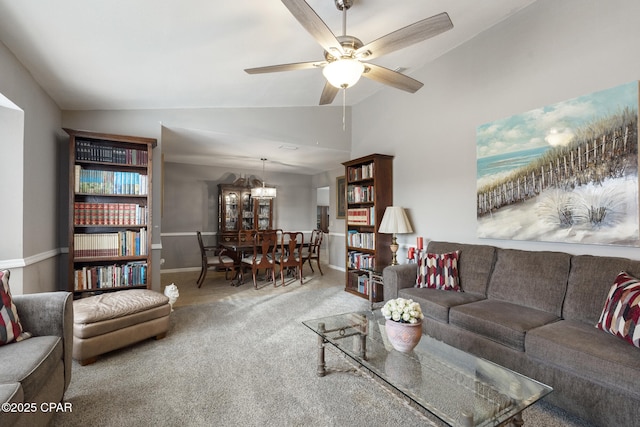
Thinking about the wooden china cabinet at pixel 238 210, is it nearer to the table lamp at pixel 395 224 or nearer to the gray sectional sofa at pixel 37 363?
the table lamp at pixel 395 224

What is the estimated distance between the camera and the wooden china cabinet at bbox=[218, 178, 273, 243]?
6.56 meters

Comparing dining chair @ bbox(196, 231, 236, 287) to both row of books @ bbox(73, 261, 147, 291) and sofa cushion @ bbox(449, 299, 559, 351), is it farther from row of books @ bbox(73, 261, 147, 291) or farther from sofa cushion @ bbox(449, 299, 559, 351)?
sofa cushion @ bbox(449, 299, 559, 351)

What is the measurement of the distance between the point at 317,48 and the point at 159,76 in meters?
1.59

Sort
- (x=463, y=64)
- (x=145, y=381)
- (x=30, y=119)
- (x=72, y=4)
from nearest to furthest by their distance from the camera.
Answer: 1. (x=72, y=4)
2. (x=145, y=381)
3. (x=30, y=119)
4. (x=463, y=64)

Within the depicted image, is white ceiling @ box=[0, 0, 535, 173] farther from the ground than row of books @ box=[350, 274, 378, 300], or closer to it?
farther from the ground

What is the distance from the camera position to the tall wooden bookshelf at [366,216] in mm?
4277

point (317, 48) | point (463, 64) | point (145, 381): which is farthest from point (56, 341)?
point (463, 64)

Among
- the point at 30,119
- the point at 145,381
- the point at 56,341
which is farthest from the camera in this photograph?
the point at 30,119

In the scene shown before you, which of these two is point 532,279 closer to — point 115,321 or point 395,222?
point 395,222

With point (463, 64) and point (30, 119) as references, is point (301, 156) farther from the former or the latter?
point (30, 119)

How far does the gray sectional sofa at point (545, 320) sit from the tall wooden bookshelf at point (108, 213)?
2935mm

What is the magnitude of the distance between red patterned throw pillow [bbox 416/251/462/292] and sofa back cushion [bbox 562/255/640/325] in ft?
2.98

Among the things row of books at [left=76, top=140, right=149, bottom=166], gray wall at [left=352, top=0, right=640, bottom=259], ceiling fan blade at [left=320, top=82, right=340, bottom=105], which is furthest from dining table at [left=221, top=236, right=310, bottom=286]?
ceiling fan blade at [left=320, top=82, right=340, bottom=105]

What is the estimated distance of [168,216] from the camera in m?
6.28
